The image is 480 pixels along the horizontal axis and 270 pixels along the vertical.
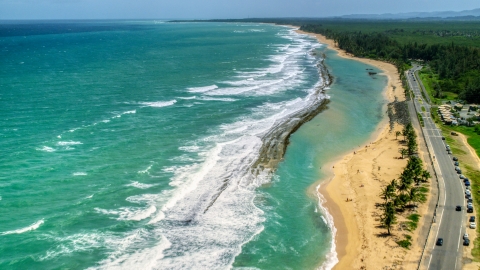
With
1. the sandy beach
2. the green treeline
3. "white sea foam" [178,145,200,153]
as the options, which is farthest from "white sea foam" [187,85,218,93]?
the green treeline

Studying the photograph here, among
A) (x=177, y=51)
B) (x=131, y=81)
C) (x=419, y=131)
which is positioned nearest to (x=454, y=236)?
(x=419, y=131)

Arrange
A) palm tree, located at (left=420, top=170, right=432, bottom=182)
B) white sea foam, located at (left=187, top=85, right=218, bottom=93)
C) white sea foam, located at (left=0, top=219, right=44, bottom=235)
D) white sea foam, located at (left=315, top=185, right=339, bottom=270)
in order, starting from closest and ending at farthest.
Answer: white sea foam, located at (left=315, top=185, right=339, bottom=270) → white sea foam, located at (left=0, top=219, right=44, bottom=235) → palm tree, located at (left=420, top=170, right=432, bottom=182) → white sea foam, located at (left=187, top=85, right=218, bottom=93)

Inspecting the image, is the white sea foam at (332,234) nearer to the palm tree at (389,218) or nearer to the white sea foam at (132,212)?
the palm tree at (389,218)

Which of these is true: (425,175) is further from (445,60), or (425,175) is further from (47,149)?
(445,60)

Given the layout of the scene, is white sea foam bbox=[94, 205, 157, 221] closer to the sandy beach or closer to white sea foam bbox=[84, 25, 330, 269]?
white sea foam bbox=[84, 25, 330, 269]

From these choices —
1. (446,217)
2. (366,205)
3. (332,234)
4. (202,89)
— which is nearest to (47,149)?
(332,234)

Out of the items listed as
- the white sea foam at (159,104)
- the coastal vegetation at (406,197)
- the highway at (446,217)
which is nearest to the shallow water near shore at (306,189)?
the coastal vegetation at (406,197)
